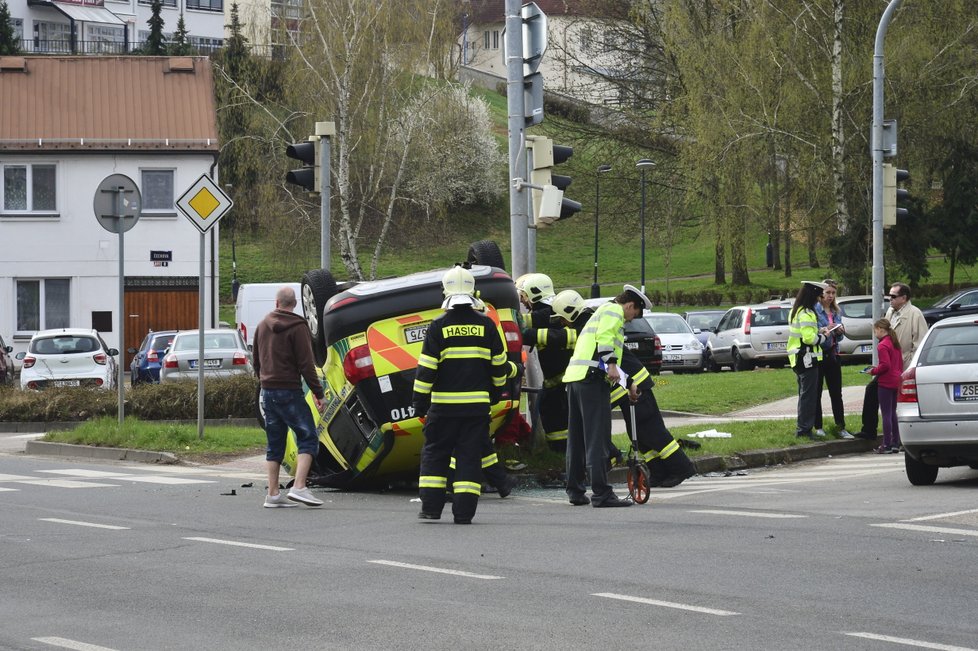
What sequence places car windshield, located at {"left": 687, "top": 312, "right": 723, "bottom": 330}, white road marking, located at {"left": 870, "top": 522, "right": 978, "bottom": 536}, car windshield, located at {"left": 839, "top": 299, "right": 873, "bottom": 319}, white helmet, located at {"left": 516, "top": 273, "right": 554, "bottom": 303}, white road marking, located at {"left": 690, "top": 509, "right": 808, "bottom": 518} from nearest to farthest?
white road marking, located at {"left": 870, "top": 522, "right": 978, "bottom": 536} < white road marking, located at {"left": 690, "top": 509, "right": 808, "bottom": 518} < white helmet, located at {"left": 516, "top": 273, "right": 554, "bottom": 303} < car windshield, located at {"left": 839, "top": 299, "right": 873, "bottom": 319} < car windshield, located at {"left": 687, "top": 312, "right": 723, "bottom": 330}

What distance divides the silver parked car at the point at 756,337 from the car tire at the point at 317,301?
21.1 m

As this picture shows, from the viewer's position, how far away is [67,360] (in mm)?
29000

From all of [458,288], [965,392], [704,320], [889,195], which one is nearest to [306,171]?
[458,288]

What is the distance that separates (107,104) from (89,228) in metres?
3.88

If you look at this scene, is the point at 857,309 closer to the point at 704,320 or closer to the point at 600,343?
the point at 704,320

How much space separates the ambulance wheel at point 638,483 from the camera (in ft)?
41.3

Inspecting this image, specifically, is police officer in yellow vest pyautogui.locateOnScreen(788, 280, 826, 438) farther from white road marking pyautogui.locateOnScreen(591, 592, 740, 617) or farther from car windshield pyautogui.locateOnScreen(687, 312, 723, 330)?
car windshield pyautogui.locateOnScreen(687, 312, 723, 330)

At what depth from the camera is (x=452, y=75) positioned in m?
49.7

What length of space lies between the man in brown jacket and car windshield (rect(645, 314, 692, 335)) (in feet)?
75.3

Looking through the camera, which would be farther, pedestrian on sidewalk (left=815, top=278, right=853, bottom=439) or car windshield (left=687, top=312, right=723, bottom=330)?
car windshield (left=687, top=312, right=723, bottom=330)

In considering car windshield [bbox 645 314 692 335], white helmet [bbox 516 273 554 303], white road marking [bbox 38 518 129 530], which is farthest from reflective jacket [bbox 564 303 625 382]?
car windshield [bbox 645 314 692 335]

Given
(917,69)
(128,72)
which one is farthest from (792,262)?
(128,72)

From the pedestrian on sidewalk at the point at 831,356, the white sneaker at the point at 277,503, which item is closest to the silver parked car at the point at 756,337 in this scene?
the pedestrian on sidewalk at the point at 831,356

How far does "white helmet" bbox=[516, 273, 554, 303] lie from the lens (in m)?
14.9
